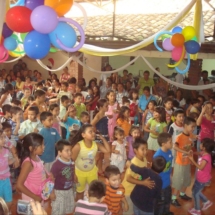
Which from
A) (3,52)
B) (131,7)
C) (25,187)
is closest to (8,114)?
(3,52)

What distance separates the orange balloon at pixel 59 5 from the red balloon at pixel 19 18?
7.5 inches

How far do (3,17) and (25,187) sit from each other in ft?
4.77

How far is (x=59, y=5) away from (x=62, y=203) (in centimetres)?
184

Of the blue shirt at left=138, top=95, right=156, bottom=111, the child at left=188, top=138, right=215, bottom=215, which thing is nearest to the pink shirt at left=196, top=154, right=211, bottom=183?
the child at left=188, top=138, right=215, bottom=215

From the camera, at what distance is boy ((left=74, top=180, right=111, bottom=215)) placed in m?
2.31

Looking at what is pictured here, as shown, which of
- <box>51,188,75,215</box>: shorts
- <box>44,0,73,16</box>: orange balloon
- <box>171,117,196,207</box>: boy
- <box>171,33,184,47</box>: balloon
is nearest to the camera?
<box>44,0,73,16</box>: orange balloon

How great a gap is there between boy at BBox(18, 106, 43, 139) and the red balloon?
1572mm

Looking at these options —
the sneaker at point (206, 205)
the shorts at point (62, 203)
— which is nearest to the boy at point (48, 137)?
the shorts at point (62, 203)

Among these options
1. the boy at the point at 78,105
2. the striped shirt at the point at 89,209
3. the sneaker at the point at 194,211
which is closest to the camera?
the striped shirt at the point at 89,209

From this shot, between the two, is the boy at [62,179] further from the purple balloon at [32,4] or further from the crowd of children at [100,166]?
the purple balloon at [32,4]

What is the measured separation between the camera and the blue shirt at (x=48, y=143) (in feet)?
12.8

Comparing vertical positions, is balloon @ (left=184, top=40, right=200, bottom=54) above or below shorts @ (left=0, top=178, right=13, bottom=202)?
above

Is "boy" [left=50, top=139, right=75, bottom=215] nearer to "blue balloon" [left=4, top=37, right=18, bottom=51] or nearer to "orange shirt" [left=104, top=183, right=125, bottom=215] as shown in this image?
"orange shirt" [left=104, top=183, right=125, bottom=215]

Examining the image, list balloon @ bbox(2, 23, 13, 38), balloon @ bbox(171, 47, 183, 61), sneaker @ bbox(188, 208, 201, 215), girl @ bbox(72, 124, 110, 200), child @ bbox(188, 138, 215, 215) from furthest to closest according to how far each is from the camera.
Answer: balloon @ bbox(171, 47, 183, 61), sneaker @ bbox(188, 208, 201, 215), child @ bbox(188, 138, 215, 215), girl @ bbox(72, 124, 110, 200), balloon @ bbox(2, 23, 13, 38)
